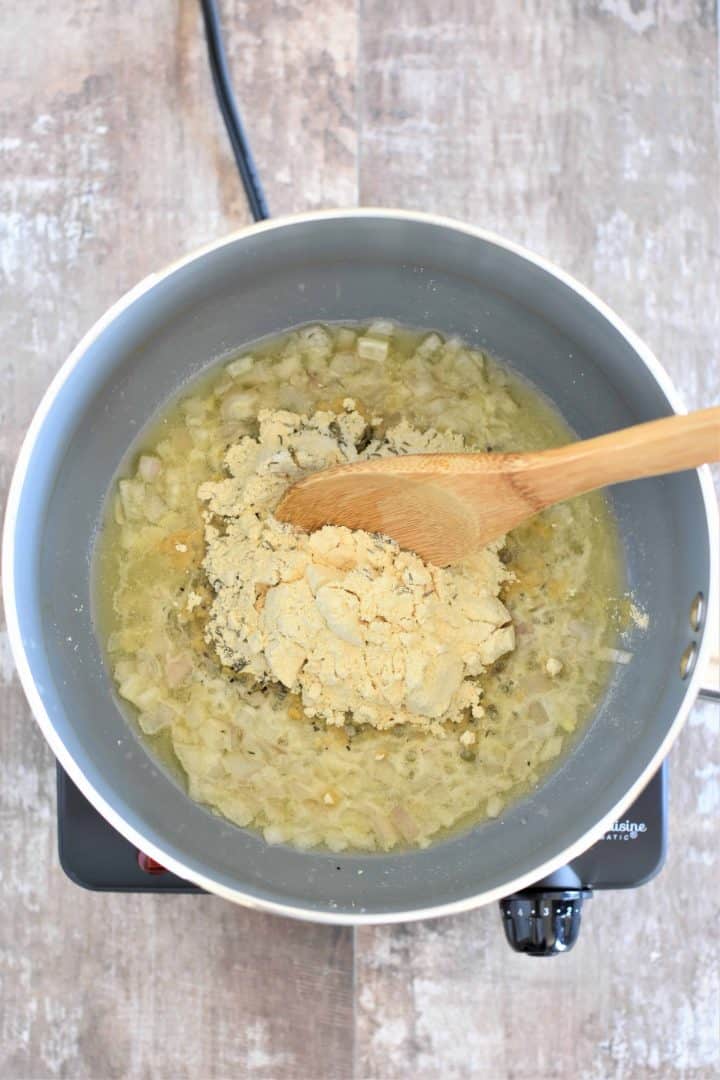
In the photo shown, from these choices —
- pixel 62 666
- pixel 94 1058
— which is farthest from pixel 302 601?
pixel 94 1058

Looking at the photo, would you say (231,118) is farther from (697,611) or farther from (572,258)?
(697,611)

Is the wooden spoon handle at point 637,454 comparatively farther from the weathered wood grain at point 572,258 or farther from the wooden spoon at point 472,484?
the weathered wood grain at point 572,258

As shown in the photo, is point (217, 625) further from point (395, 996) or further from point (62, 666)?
point (395, 996)

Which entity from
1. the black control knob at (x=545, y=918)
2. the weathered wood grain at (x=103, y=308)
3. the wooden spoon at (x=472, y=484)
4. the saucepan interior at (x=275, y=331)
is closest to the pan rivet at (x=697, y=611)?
the saucepan interior at (x=275, y=331)

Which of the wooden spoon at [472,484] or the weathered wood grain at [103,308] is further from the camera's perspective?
the weathered wood grain at [103,308]

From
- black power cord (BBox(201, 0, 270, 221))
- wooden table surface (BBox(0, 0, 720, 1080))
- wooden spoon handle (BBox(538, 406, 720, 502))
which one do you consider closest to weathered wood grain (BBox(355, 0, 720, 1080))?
wooden table surface (BBox(0, 0, 720, 1080))

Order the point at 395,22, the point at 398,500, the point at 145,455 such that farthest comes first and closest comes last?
the point at 395,22
the point at 145,455
the point at 398,500
